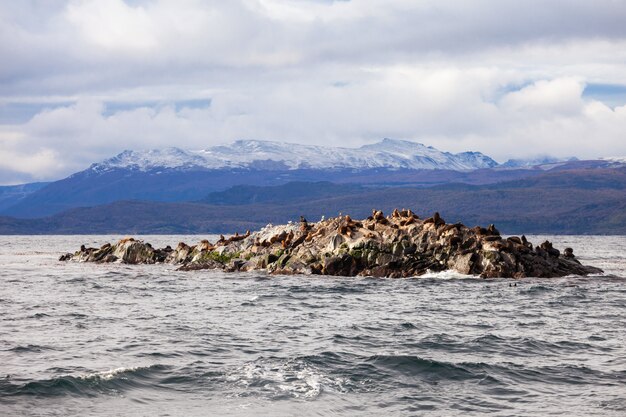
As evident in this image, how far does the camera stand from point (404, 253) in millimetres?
63625

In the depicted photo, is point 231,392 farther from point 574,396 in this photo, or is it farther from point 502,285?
point 502,285

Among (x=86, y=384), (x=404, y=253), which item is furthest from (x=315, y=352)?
(x=404, y=253)

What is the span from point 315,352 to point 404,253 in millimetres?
35652

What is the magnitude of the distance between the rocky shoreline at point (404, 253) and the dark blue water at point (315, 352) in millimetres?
10781

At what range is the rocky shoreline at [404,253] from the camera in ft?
202

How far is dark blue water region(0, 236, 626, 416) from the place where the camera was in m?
22.2

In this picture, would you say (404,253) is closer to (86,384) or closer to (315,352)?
(315,352)

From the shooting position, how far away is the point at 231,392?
2312 cm

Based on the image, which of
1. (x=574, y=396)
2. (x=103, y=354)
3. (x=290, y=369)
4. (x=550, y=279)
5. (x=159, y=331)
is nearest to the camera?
(x=574, y=396)

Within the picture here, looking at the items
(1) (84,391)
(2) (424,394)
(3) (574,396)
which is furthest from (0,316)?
(3) (574,396)

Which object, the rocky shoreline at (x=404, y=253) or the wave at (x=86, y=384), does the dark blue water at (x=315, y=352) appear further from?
the rocky shoreline at (x=404, y=253)

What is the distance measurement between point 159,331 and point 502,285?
2777 centimetres

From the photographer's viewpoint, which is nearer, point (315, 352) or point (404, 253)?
point (315, 352)

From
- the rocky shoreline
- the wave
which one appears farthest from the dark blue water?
the rocky shoreline
